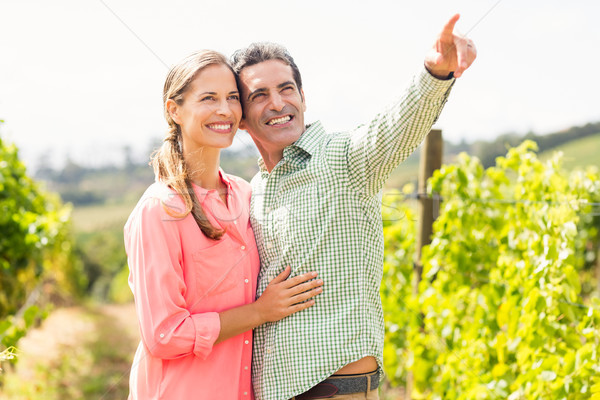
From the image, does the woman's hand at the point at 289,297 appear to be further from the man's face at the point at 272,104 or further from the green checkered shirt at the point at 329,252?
the man's face at the point at 272,104

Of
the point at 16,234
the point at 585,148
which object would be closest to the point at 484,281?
the point at 16,234

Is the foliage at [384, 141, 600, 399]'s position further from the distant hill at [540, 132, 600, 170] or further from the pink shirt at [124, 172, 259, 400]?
the distant hill at [540, 132, 600, 170]

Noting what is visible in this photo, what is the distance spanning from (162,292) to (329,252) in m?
0.53

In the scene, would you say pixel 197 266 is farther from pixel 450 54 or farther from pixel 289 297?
pixel 450 54

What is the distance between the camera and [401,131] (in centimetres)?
153

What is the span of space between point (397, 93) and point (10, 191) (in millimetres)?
3104

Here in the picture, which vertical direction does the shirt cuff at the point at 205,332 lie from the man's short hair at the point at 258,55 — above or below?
below

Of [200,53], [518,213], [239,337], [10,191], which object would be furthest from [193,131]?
[10,191]

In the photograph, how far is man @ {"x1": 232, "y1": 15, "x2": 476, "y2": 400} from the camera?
64.4 inches

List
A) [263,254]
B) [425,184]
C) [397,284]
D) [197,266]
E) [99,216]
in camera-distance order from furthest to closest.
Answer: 1. [99,216]
2. [397,284]
3. [425,184]
4. [263,254]
5. [197,266]

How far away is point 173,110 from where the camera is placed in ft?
6.34

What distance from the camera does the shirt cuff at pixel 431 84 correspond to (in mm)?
1461

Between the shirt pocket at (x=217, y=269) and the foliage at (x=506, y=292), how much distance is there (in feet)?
4.33

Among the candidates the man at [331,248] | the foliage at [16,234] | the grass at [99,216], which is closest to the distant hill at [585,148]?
the foliage at [16,234]
